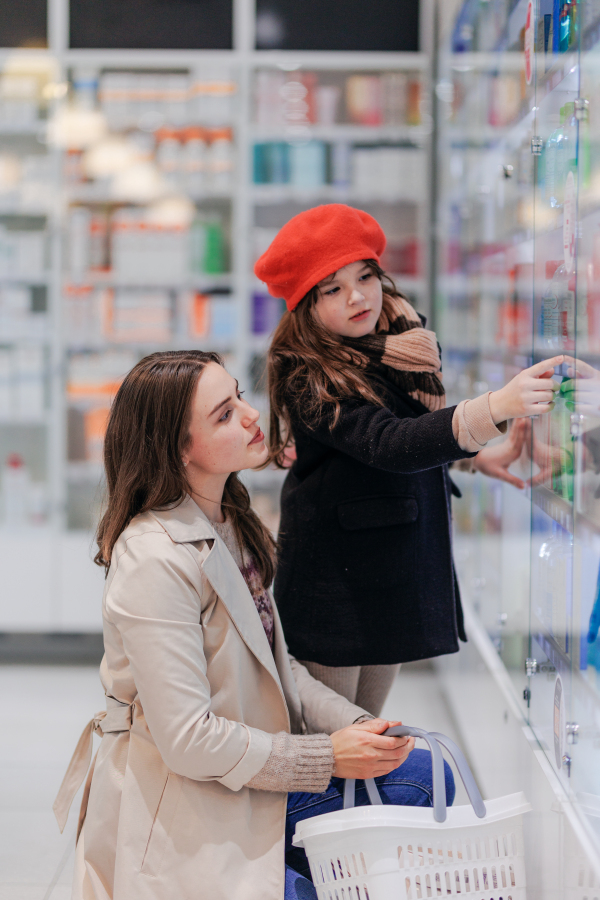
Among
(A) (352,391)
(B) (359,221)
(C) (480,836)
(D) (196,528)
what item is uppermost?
(B) (359,221)

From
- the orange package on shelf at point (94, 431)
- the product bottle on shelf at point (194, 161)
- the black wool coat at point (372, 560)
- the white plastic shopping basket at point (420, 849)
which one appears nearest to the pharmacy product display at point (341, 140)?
the product bottle on shelf at point (194, 161)

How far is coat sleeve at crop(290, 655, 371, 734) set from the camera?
1508 mm

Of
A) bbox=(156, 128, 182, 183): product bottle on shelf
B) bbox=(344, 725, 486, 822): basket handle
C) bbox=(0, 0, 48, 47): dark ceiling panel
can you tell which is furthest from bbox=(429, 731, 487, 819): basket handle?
bbox=(0, 0, 48, 47): dark ceiling panel

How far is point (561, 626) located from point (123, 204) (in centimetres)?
311

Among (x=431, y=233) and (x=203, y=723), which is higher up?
(x=431, y=233)

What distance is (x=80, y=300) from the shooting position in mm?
3896

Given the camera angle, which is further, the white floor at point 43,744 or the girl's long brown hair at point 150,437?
the white floor at point 43,744

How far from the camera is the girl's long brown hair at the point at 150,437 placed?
4.45ft

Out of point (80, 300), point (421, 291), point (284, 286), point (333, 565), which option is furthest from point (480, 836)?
point (80, 300)

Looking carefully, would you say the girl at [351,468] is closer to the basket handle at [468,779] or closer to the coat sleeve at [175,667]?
the basket handle at [468,779]

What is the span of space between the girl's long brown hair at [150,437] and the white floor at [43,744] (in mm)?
1200

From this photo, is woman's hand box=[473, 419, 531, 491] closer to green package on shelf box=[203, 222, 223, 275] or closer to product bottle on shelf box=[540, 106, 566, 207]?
product bottle on shelf box=[540, 106, 566, 207]

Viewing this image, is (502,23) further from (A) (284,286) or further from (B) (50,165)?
(B) (50,165)

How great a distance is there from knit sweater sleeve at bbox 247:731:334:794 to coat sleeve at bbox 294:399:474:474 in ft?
1.56
